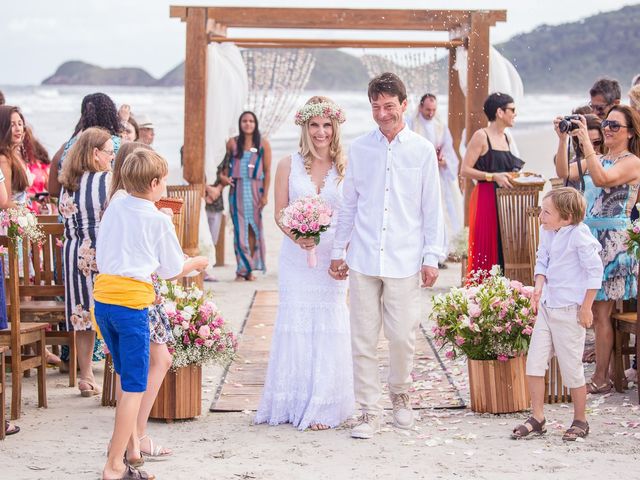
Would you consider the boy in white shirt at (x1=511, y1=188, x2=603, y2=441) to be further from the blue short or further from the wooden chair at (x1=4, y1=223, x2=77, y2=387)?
the wooden chair at (x1=4, y1=223, x2=77, y2=387)

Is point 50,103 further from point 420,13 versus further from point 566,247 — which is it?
point 566,247

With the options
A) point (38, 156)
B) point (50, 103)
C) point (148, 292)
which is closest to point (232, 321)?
point (38, 156)

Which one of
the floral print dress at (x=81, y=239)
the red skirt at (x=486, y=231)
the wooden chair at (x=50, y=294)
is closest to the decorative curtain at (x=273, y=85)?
the red skirt at (x=486, y=231)

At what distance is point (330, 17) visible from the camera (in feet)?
39.6

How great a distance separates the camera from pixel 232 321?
9.74 m

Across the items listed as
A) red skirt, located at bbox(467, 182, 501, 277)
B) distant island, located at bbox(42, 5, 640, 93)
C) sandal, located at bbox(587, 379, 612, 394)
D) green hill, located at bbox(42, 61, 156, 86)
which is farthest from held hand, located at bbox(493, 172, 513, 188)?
green hill, located at bbox(42, 61, 156, 86)

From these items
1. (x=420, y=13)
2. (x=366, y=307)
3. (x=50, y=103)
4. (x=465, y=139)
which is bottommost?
(x=366, y=307)

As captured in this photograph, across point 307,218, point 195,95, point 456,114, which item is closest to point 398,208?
point 307,218

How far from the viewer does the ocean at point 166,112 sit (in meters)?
33.7

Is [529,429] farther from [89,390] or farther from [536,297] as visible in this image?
[89,390]

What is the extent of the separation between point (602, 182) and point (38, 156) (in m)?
4.94

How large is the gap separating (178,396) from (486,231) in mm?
3906

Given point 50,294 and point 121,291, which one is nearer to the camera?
point 121,291

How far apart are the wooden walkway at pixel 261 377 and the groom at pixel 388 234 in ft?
2.73
